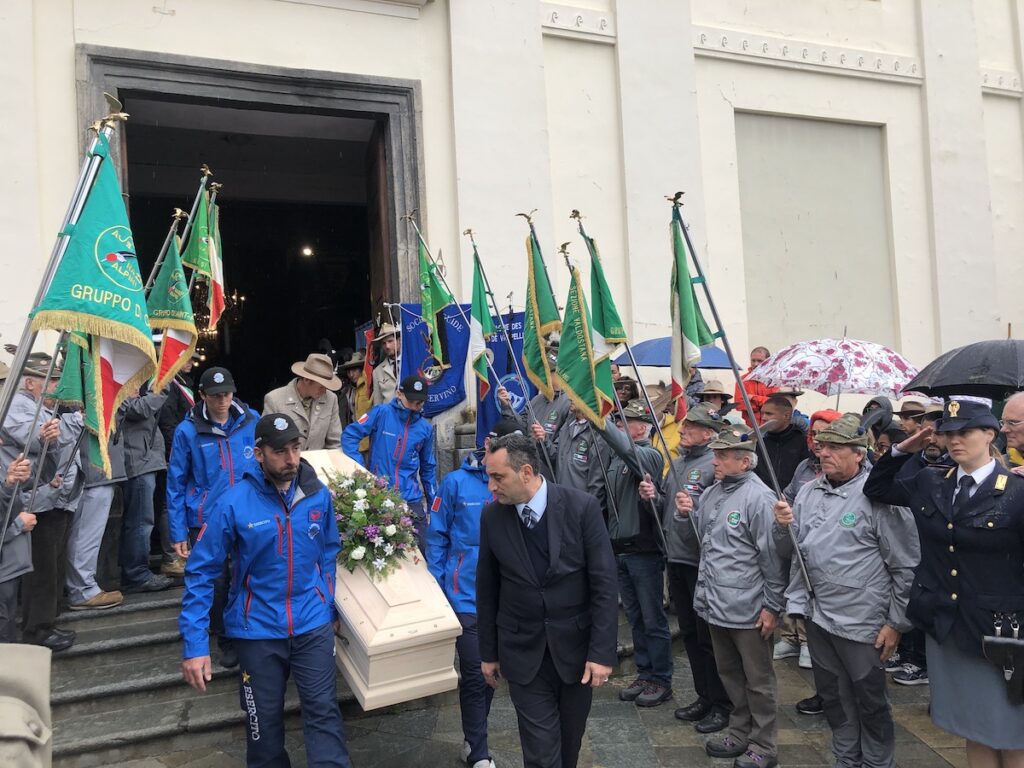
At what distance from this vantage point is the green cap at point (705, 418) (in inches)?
216

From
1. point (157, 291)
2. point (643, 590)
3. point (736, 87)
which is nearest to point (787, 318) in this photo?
point (736, 87)

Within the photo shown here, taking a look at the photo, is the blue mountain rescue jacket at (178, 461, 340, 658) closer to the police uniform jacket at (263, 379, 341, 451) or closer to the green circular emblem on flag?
the green circular emblem on flag

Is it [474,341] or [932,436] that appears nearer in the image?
[932,436]

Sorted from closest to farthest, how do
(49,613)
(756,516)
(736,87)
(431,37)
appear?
(756,516) < (49,613) < (431,37) < (736,87)

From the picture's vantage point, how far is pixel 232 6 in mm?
8438

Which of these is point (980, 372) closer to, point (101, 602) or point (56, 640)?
point (56, 640)

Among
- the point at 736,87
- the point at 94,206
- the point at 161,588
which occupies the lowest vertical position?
the point at 161,588

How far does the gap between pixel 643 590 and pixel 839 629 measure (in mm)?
1620

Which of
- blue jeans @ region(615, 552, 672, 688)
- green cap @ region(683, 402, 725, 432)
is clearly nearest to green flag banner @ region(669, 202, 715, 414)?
green cap @ region(683, 402, 725, 432)

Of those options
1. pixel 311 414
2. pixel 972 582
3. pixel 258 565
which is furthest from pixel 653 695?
pixel 311 414

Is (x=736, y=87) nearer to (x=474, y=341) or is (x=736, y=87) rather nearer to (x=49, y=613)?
(x=474, y=341)

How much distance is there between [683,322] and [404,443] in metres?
2.37

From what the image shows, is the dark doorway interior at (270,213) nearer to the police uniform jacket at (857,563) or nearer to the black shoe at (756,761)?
the police uniform jacket at (857,563)

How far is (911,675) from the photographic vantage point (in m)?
5.98
